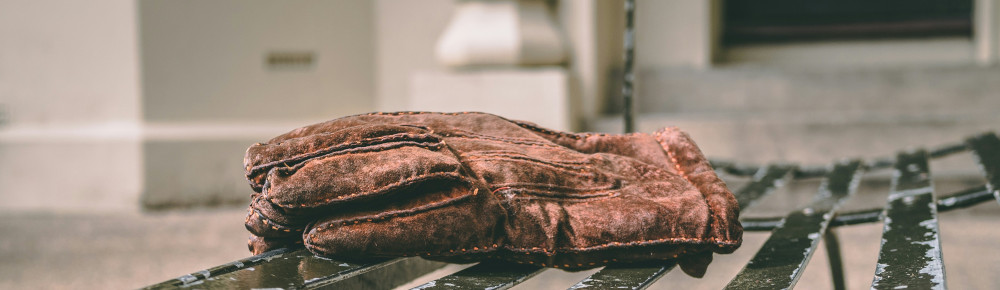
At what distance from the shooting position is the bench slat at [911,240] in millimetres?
809

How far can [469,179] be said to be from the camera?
0.94m

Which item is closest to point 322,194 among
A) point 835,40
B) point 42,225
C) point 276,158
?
point 276,158

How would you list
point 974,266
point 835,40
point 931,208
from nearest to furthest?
1. point 931,208
2. point 974,266
3. point 835,40

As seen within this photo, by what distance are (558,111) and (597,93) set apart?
1.37 feet

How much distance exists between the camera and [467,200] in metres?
0.94

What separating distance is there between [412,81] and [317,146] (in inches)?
103

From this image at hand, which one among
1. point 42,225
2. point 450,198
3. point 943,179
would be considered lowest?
point 42,225

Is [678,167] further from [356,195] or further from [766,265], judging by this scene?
[356,195]

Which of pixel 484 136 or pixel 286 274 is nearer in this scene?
pixel 286 274

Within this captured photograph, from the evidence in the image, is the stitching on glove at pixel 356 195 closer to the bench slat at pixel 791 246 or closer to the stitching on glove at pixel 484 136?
the stitching on glove at pixel 484 136

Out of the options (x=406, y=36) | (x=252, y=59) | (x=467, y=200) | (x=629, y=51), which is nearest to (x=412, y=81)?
(x=406, y=36)

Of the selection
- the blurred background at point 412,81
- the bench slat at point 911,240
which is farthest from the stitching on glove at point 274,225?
the blurred background at point 412,81

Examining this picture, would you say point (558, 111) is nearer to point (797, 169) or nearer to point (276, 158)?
point (797, 169)

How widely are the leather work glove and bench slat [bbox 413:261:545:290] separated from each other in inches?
0.6
